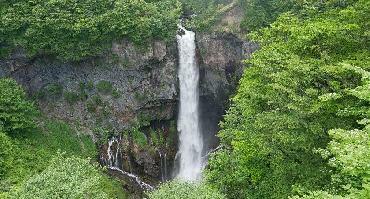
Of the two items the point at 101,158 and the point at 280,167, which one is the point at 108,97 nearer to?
the point at 101,158

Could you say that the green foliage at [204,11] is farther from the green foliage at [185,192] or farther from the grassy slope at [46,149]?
the green foliage at [185,192]

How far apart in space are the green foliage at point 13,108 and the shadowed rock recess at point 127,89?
3.00m

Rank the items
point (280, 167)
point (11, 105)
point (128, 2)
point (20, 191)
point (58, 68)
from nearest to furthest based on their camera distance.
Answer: point (280, 167) < point (20, 191) < point (11, 105) < point (128, 2) < point (58, 68)

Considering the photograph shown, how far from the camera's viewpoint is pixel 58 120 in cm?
3103

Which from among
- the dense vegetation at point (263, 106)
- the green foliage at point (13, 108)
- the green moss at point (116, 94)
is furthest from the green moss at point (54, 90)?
Answer: the green moss at point (116, 94)

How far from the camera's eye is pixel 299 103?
14.0m

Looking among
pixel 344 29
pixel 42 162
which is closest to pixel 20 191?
pixel 42 162

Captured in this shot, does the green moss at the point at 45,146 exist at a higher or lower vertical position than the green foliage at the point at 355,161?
lower

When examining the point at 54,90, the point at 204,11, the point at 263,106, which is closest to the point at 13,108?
the point at 54,90

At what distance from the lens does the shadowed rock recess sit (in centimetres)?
3042

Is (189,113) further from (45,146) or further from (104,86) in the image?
(45,146)

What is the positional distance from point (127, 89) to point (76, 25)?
606cm

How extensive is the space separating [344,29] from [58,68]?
71.7ft

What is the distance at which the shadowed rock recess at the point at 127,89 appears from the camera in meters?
30.4
